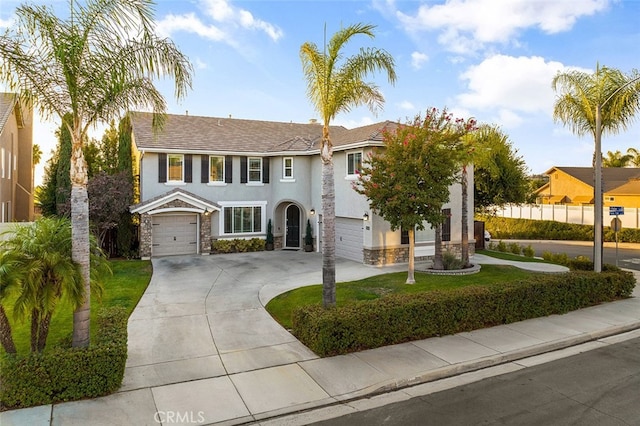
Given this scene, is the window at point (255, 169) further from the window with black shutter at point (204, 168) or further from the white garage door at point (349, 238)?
the white garage door at point (349, 238)

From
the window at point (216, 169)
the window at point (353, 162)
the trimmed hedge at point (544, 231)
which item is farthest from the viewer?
the trimmed hedge at point (544, 231)

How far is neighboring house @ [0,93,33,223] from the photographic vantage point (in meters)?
23.6

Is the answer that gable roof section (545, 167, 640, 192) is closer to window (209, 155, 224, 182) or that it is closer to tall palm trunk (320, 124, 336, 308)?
window (209, 155, 224, 182)

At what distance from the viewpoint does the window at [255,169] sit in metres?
23.7

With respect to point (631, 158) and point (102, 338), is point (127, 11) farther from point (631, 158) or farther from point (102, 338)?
point (631, 158)

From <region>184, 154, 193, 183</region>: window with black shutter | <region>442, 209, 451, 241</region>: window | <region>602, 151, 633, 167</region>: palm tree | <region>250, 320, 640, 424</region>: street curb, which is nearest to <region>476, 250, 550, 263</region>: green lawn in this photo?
<region>442, 209, 451, 241</region>: window

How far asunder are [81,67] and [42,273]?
3.71 meters

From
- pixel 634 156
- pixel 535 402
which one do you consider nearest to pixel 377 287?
pixel 535 402

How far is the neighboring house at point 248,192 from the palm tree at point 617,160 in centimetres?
4598

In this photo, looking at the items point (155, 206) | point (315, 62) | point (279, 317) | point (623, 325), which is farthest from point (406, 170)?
point (155, 206)

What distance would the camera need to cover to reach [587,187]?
4625cm

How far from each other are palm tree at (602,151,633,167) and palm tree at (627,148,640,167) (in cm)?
25

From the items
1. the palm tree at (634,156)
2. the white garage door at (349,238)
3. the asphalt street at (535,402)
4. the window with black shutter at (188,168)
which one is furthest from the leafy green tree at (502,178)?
the palm tree at (634,156)

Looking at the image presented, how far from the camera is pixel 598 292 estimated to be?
43.5ft
